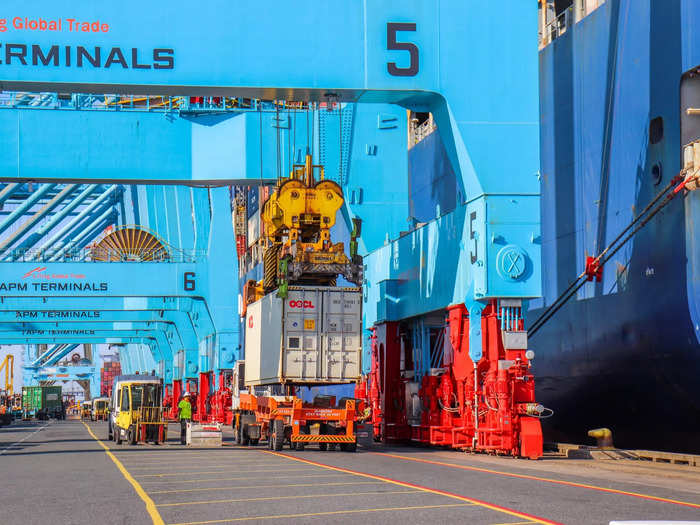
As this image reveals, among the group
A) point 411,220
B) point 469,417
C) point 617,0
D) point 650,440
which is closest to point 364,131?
point 411,220

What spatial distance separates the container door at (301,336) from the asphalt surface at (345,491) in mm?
3580

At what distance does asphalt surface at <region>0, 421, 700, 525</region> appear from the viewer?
10492mm

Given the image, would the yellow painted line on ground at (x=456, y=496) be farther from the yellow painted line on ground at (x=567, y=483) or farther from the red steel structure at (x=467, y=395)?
the red steel structure at (x=467, y=395)

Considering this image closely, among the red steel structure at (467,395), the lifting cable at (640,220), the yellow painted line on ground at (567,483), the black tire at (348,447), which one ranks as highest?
the lifting cable at (640,220)

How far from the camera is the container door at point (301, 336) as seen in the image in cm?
2500

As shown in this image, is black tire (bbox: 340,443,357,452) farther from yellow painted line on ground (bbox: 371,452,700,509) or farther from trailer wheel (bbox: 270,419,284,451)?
yellow painted line on ground (bbox: 371,452,700,509)

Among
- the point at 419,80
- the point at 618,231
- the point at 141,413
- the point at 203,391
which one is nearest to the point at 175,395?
the point at 203,391

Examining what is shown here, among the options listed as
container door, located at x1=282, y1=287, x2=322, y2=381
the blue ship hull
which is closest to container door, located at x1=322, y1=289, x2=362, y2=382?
Result: container door, located at x1=282, y1=287, x2=322, y2=381

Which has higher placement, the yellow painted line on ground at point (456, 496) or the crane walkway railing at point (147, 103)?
the crane walkway railing at point (147, 103)

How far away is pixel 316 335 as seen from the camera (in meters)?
25.2

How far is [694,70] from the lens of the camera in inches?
819

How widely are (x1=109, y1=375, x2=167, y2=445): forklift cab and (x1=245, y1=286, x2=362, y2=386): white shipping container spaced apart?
645 centimetres

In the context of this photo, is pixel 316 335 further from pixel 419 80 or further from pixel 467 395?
pixel 419 80

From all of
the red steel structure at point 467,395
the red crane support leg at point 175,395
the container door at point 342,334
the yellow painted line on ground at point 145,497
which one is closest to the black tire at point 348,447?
the container door at point 342,334
